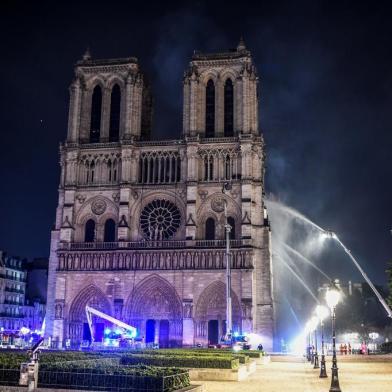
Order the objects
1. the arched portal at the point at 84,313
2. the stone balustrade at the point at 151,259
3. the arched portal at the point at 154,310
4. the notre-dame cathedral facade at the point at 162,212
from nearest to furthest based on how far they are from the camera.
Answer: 1. the stone balustrade at the point at 151,259
2. the notre-dame cathedral facade at the point at 162,212
3. the arched portal at the point at 154,310
4. the arched portal at the point at 84,313

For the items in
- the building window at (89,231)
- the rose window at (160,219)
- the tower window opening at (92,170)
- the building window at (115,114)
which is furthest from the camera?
the building window at (115,114)

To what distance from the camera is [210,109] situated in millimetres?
63719

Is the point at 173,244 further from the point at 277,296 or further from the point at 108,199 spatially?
the point at 277,296

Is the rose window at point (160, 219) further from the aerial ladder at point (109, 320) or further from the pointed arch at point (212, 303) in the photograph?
the aerial ladder at point (109, 320)

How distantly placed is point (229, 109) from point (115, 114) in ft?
43.4

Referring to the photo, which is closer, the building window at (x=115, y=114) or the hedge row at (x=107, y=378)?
the hedge row at (x=107, y=378)

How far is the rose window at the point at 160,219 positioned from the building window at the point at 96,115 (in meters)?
10.9

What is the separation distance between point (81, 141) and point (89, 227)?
987cm

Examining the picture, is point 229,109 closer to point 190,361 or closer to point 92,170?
point 92,170

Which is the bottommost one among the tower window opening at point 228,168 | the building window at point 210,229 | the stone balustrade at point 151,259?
the stone balustrade at point 151,259

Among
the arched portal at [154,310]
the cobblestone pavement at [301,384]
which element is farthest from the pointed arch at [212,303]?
the cobblestone pavement at [301,384]

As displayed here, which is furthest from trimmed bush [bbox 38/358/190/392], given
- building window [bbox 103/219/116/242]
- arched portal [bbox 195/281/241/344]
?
building window [bbox 103/219/116/242]

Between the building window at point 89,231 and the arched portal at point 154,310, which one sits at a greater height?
the building window at point 89,231

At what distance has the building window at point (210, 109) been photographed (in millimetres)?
63000
